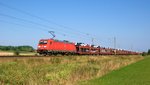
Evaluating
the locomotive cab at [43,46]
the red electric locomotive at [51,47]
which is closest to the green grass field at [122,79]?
the locomotive cab at [43,46]

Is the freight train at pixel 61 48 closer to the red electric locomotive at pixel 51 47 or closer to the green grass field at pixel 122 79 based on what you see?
the red electric locomotive at pixel 51 47

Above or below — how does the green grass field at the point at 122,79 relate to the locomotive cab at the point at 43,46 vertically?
below

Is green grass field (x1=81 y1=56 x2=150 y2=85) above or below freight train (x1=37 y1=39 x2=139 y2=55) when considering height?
below

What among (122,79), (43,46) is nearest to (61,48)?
(43,46)

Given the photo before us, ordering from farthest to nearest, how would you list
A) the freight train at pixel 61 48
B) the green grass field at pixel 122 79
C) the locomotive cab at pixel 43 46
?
the freight train at pixel 61 48 < the locomotive cab at pixel 43 46 < the green grass field at pixel 122 79

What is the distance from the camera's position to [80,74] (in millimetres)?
24891

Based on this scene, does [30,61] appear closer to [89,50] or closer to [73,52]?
[73,52]

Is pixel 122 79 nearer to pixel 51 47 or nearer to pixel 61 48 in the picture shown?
pixel 51 47

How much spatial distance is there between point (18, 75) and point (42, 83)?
5.57 ft

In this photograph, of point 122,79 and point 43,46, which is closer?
point 122,79

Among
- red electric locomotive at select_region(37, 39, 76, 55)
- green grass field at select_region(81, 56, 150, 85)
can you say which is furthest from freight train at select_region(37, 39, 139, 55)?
green grass field at select_region(81, 56, 150, 85)

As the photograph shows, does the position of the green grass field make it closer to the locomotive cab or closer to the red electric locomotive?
the locomotive cab

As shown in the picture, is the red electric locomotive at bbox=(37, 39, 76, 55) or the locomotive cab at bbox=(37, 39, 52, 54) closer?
the locomotive cab at bbox=(37, 39, 52, 54)

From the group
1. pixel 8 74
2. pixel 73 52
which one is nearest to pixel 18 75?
pixel 8 74
